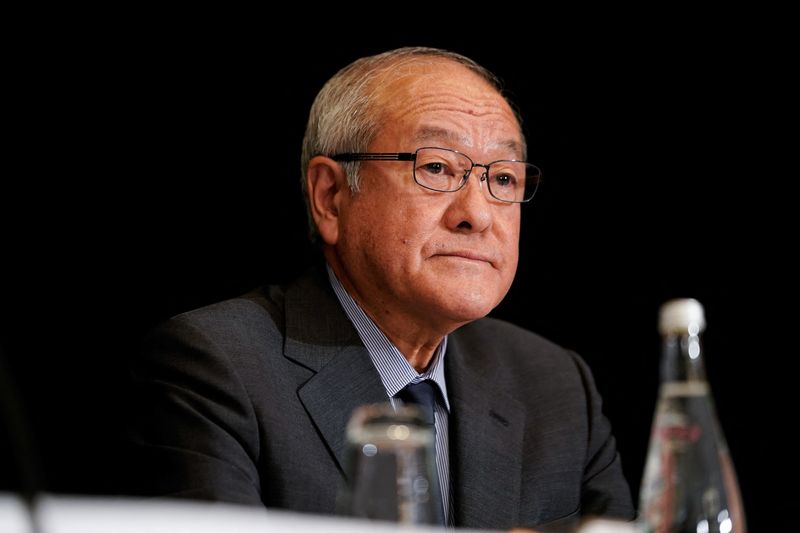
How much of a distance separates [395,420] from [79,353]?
6.00ft

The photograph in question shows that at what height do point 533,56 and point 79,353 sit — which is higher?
point 533,56

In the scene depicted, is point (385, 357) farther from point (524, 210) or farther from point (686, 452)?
point (686, 452)

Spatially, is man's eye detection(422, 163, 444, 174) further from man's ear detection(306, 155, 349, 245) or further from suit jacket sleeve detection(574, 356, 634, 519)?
suit jacket sleeve detection(574, 356, 634, 519)

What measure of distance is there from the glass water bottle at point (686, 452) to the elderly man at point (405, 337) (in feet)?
3.26

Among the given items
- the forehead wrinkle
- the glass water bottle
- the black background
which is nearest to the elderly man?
the forehead wrinkle

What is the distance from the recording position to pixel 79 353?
234 cm

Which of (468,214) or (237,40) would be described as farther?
(237,40)

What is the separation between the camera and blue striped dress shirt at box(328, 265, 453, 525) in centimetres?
211

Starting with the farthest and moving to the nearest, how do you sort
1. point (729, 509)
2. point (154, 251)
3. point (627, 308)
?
point (627, 308) < point (154, 251) < point (729, 509)

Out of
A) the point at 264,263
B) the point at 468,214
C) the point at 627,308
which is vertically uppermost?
the point at 468,214

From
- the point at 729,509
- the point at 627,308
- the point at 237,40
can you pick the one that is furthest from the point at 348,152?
the point at 729,509

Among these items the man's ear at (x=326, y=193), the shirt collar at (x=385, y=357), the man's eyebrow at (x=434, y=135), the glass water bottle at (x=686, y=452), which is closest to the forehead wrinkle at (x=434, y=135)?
the man's eyebrow at (x=434, y=135)

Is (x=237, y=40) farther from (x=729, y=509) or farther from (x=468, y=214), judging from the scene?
(x=729, y=509)

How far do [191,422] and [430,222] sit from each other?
0.73 metres
